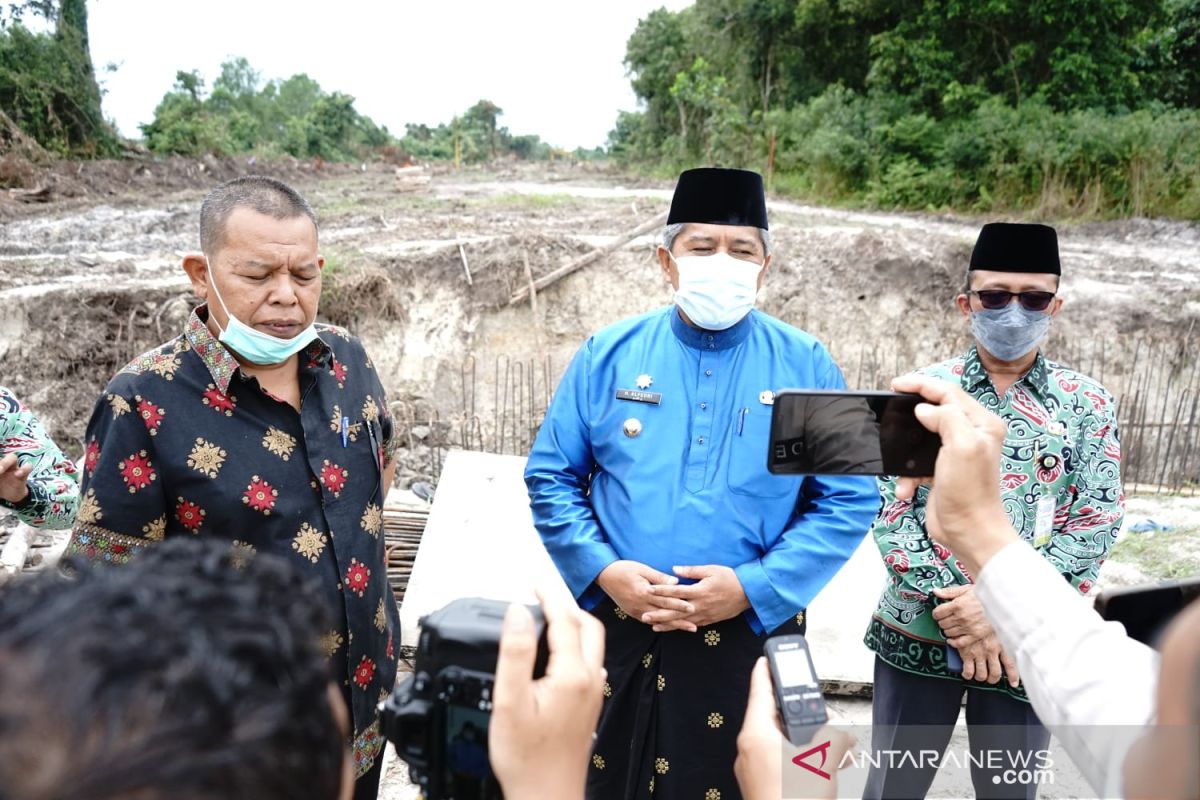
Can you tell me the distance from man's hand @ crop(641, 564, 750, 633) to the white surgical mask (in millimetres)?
792

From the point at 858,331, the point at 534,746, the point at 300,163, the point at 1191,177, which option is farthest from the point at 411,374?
the point at 300,163

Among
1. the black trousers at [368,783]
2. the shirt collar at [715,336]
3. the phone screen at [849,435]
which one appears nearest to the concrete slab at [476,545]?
the black trousers at [368,783]

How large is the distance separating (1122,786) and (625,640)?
154cm

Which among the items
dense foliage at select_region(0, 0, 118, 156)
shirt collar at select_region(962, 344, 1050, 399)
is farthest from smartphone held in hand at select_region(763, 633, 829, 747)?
dense foliage at select_region(0, 0, 118, 156)

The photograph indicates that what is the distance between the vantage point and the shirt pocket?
2.29m

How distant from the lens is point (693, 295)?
2.49 metres

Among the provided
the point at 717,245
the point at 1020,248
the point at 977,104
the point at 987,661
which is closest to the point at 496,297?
the point at 717,245

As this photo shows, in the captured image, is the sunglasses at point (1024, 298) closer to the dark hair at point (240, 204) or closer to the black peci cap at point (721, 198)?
the black peci cap at point (721, 198)

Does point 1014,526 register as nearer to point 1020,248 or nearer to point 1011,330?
point 1011,330

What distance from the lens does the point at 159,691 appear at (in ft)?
2.05

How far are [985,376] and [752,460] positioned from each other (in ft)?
2.83

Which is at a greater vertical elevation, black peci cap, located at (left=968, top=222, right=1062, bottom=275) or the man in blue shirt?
black peci cap, located at (left=968, top=222, right=1062, bottom=275)

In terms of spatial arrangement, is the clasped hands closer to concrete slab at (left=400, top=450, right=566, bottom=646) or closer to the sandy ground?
concrete slab at (left=400, top=450, right=566, bottom=646)

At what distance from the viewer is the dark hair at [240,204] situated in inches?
81.0
